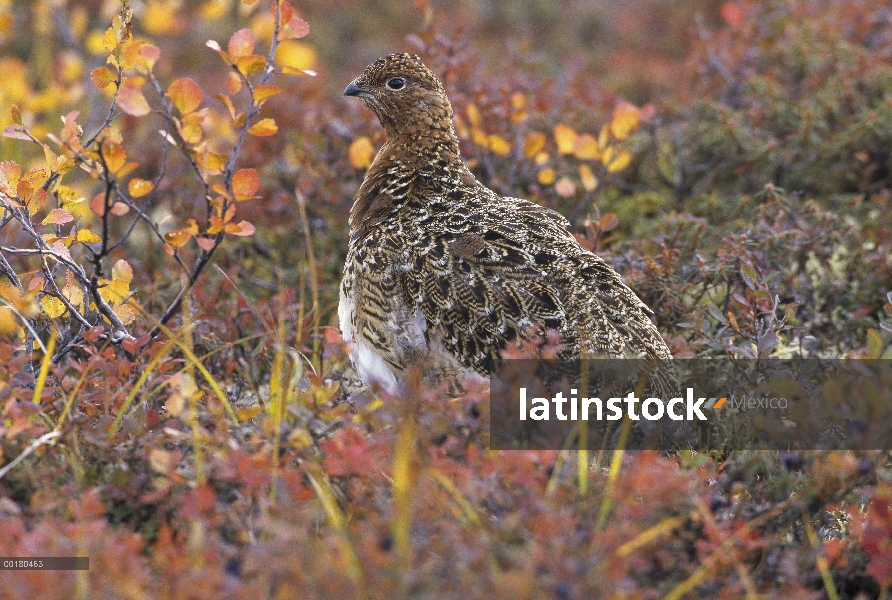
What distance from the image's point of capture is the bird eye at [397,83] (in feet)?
16.1

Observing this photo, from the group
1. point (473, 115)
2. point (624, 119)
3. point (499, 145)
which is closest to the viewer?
point (624, 119)

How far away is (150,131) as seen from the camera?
901cm

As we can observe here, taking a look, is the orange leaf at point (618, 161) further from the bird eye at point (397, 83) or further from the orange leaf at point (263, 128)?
the orange leaf at point (263, 128)

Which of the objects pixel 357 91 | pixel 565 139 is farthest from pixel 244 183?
pixel 565 139

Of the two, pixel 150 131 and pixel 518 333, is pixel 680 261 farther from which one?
pixel 150 131

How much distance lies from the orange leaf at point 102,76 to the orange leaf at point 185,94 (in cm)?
30

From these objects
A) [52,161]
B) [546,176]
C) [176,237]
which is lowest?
[176,237]

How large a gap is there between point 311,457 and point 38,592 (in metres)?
1.10

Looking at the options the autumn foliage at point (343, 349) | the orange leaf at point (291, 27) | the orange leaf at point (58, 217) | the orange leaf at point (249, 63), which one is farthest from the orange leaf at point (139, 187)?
the orange leaf at point (291, 27)

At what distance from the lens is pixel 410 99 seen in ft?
16.1

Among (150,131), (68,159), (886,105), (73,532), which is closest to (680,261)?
(886,105)

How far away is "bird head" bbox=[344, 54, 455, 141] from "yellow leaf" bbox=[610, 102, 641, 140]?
3.56ft

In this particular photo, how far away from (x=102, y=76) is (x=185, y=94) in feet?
1.29

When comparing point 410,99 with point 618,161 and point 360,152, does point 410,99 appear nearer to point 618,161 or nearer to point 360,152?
point 360,152
